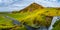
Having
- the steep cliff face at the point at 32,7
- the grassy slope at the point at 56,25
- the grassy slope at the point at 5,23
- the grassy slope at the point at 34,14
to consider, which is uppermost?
the steep cliff face at the point at 32,7

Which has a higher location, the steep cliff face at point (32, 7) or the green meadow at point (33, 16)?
the steep cliff face at point (32, 7)

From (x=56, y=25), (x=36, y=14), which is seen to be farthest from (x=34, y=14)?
(x=56, y=25)

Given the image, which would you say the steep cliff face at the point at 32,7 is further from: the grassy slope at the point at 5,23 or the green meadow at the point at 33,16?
the grassy slope at the point at 5,23

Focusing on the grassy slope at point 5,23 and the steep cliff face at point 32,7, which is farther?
the steep cliff face at point 32,7

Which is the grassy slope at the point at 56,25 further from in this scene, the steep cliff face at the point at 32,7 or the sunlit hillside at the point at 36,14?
the steep cliff face at the point at 32,7

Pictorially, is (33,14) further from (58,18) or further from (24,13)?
(58,18)

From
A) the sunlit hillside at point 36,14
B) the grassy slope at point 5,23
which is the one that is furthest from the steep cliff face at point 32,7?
the grassy slope at point 5,23

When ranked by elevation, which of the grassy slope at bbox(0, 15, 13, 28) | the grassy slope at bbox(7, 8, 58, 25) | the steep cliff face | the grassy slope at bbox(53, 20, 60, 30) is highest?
the steep cliff face

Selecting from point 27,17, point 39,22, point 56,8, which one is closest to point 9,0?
point 27,17

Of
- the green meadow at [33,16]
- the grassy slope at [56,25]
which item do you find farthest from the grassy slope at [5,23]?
the grassy slope at [56,25]

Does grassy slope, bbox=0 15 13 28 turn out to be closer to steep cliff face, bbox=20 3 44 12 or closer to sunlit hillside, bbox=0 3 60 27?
sunlit hillside, bbox=0 3 60 27

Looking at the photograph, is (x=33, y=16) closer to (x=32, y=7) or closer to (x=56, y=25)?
(x=32, y=7)

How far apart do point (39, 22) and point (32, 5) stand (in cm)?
22

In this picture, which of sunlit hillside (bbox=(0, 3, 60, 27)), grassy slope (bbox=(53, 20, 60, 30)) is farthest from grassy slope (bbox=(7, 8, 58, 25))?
grassy slope (bbox=(53, 20, 60, 30))
